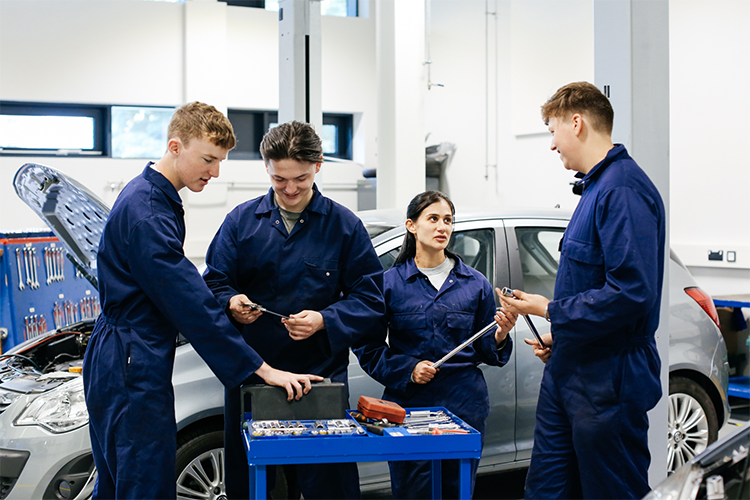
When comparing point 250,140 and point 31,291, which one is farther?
point 250,140

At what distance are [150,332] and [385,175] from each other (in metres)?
3.74

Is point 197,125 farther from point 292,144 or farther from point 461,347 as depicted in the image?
point 461,347

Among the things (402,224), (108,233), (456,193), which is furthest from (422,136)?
(108,233)

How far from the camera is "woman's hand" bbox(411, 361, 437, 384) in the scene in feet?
8.09

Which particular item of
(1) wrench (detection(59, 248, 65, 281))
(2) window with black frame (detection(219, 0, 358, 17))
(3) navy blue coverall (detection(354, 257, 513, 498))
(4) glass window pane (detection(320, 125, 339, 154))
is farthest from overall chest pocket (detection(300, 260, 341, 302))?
(2) window with black frame (detection(219, 0, 358, 17))

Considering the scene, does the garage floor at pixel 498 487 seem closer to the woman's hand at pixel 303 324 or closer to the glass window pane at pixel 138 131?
the woman's hand at pixel 303 324

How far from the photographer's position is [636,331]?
2096mm

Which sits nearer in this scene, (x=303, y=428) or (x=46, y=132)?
(x=303, y=428)

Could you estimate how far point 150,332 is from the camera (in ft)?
6.85

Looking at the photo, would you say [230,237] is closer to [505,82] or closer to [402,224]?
[402,224]

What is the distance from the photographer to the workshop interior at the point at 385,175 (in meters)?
2.55

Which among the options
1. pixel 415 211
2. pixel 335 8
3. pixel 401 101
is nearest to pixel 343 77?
pixel 335 8

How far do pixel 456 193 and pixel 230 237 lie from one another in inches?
267

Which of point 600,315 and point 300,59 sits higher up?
point 300,59
